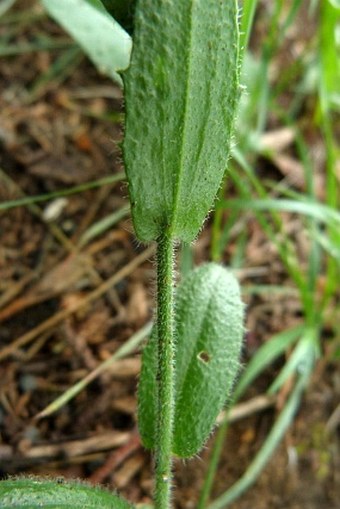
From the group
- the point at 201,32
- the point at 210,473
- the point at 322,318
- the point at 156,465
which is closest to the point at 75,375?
the point at 210,473

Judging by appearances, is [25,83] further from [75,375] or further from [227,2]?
[227,2]

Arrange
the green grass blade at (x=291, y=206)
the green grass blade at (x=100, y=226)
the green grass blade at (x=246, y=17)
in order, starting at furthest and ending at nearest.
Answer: the green grass blade at (x=100, y=226) → the green grass blade at (x=291, y=206) → the green grass blade at (x=246, y=17)

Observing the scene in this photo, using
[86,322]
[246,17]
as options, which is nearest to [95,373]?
[86,322]

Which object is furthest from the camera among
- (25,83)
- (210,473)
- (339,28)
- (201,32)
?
(25,83)

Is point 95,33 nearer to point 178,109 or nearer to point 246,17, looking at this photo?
point 246,17

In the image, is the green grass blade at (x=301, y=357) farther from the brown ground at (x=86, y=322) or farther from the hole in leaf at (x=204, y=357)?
the hole in leaf at (x=204, y=357)

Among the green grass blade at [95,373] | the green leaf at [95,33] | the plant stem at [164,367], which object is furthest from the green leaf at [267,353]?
the green leaf at [95,33]
